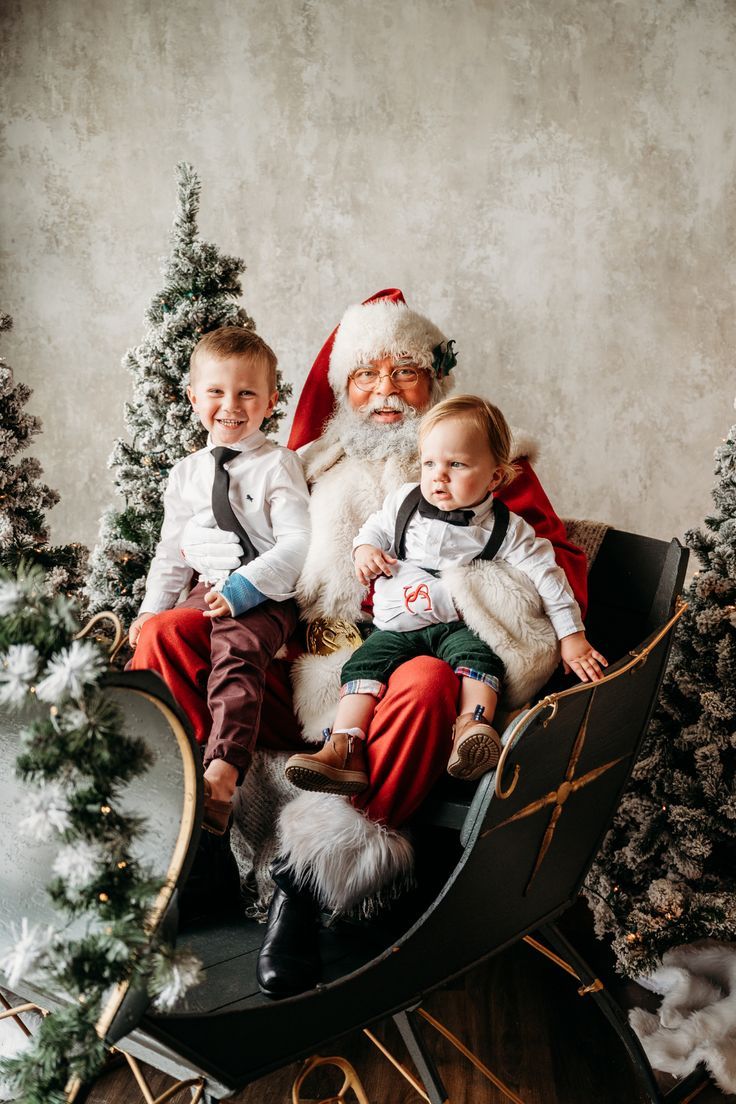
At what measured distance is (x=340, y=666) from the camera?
1.97m

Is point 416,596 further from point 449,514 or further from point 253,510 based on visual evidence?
point 253,510

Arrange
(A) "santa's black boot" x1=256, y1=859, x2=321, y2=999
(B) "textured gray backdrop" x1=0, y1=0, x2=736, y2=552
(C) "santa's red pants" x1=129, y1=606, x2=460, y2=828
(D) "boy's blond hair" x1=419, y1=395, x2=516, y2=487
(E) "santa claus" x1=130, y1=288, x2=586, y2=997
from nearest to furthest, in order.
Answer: (A) "santa's black boot" x1=256, y1=859, x2=321, y2=999, (E) "santa claus" x1=130, y1=288, x2=586, y2=997, (C) "santa's red pants" x1=129, y1=606, x2=460, y2=828, (D) "boy's blond hair" x1=419, y1=395, x2=516, y2=487, (B) "textured gray backdrop" x1=0, y1=0, x2=736, y2=552

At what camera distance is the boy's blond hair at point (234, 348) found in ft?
6.72

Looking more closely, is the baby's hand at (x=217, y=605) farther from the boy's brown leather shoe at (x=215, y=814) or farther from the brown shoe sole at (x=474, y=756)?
the brown shoe sole at (x=474, y=756)

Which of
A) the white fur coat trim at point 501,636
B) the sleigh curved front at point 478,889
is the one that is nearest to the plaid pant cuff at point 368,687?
the white fur coat trim at point 501,636

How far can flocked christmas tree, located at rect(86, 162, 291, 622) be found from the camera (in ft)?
8.03

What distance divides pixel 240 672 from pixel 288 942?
533mm

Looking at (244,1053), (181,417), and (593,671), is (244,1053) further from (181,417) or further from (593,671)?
(181,417)

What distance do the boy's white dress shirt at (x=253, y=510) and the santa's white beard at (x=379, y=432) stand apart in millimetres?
160

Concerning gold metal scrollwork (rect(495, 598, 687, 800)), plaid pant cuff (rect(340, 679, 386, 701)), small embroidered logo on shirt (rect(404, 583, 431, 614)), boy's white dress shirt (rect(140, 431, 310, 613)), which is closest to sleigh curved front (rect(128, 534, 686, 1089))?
gold metal scrollwork (rect(495, 598, 687, 800))

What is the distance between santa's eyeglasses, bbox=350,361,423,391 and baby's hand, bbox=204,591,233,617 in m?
0.70

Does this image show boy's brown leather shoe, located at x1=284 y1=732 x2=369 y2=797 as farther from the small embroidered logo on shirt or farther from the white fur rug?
the white fur rug

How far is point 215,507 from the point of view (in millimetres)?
2068

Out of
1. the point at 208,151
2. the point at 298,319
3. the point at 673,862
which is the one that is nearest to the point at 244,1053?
the point at 673,862
